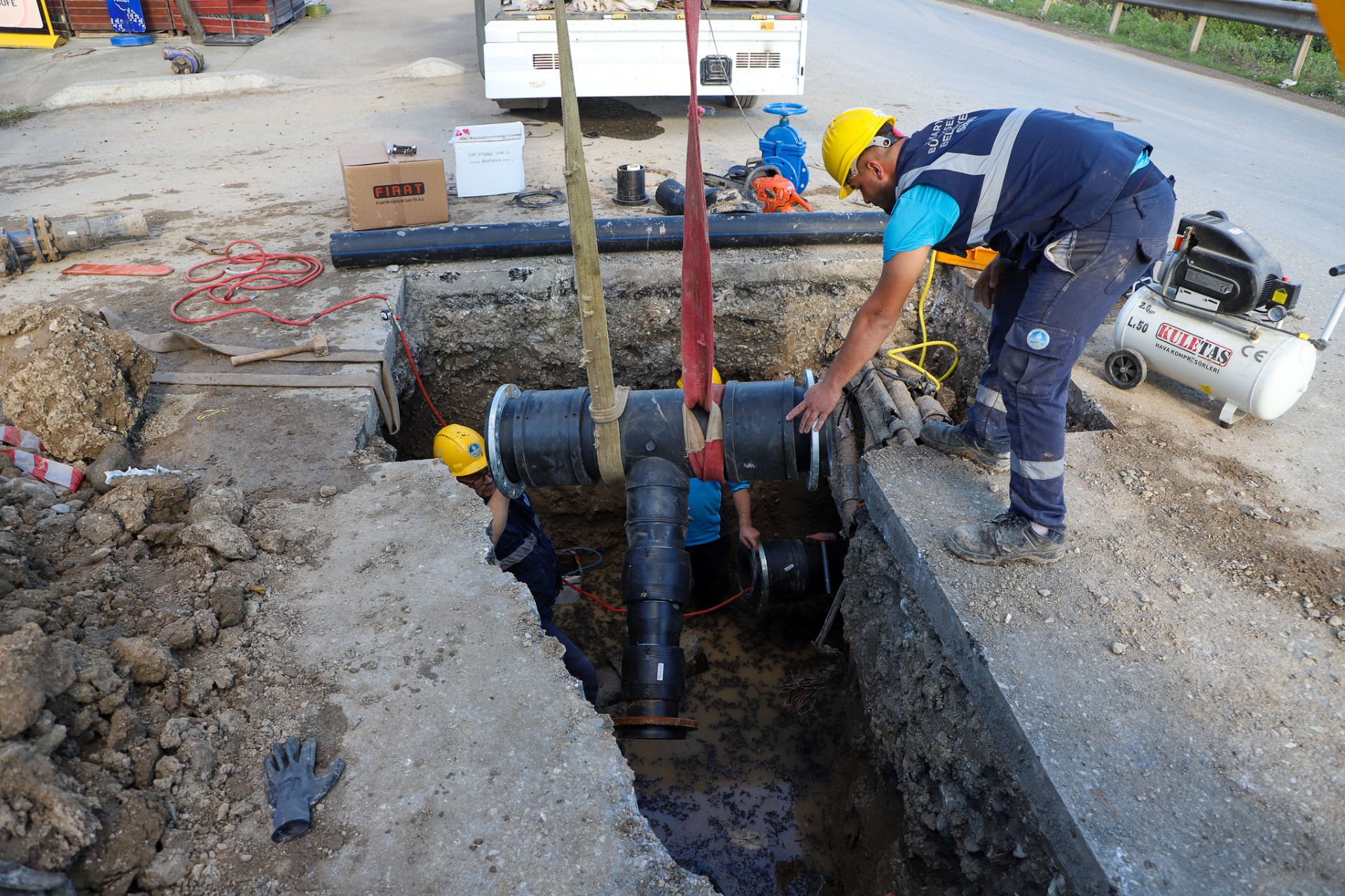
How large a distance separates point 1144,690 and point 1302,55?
1159 centimetres

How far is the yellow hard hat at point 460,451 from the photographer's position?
3.75 meters

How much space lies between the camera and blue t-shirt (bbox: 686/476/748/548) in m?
4.28

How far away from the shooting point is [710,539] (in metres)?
4.48

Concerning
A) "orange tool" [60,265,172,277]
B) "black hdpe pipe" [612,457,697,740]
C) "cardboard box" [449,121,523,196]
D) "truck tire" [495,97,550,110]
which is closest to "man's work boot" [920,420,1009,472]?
"black hdpe pipe" [612,457,697,740]

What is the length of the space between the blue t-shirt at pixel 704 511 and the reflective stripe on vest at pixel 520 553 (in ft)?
2.64

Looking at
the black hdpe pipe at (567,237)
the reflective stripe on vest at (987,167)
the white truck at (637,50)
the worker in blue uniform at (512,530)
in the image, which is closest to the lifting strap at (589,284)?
the worker in blue uniform at (512,530)

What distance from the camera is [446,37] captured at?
12148 millimetres

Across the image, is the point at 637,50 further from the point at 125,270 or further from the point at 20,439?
the point at 20,439

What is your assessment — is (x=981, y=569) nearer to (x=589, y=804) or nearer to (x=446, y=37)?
(x=589, y=804)

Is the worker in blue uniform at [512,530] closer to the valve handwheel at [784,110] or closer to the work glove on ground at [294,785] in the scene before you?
the work glove on ground at [294,785]

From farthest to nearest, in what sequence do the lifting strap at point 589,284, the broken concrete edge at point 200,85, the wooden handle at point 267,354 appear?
the broken concrete edge at point 200,85, the wooden handle at point 267,354, the lifting strap at point 589,284

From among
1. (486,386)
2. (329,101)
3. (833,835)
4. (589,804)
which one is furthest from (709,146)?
(589,804)

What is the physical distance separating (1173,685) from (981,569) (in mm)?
624

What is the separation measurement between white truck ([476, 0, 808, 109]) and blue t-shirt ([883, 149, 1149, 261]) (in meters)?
5.30
